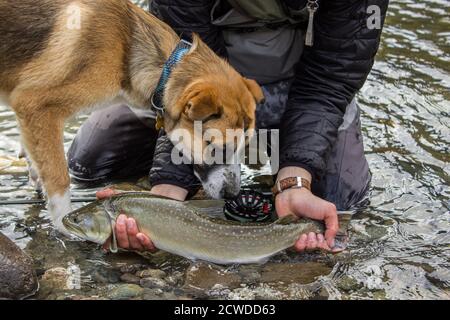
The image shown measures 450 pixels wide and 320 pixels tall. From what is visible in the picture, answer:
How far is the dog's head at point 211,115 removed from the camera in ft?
15.3

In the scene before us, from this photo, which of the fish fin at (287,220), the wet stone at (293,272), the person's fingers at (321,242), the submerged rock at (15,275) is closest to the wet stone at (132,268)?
the submerged rock at (15,275)

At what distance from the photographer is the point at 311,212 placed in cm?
480

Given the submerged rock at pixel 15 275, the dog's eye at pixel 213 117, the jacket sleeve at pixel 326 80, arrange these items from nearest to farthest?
the submerged rock at pixel 15 275 → the dog's eye at pixel 213 117 → the jacket sleeve at pixel 326 80

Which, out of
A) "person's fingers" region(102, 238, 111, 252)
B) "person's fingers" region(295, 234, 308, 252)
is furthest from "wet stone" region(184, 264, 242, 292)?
"person's fingers" region(102, 238, 111, 252)

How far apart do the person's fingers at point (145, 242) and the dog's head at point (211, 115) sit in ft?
2.35

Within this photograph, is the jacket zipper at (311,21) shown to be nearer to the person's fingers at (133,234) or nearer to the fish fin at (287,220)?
the fish fin at (287,220)

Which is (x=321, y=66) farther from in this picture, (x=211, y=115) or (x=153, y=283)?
(x=153, y=283)

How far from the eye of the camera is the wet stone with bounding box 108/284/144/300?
427 cm

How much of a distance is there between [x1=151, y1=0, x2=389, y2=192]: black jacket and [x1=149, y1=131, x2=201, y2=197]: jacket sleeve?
73cm

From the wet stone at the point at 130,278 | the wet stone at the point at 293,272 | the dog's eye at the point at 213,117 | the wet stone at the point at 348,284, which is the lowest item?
the wet stone at the point at 348,284

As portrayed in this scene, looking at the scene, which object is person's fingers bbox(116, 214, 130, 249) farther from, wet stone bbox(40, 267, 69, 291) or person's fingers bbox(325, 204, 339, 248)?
person's fingers bbox(325, 204, 339, 248)

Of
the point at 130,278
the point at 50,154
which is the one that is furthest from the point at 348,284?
the point at 50,154

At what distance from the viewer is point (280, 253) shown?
4805 mm

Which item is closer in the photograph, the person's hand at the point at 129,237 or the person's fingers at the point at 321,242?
the person's hand at the point at 129,237
